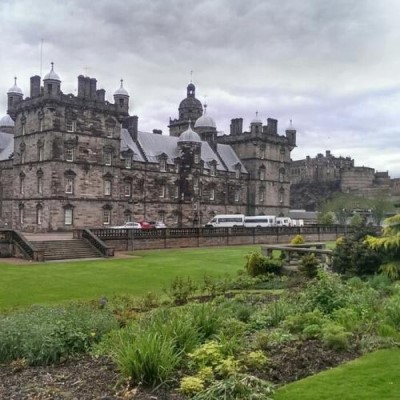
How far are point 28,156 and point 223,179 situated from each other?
29.7 m

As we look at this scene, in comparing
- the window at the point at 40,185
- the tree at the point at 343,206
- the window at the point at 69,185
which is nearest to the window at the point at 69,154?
the window at the point at 69,185

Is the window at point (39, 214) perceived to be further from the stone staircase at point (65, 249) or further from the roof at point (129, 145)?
the stone staircase at point (65, 249)

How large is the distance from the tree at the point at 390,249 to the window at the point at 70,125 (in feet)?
144

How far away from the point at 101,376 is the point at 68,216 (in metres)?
51.3

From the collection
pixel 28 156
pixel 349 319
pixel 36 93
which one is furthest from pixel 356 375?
pixel 36 93

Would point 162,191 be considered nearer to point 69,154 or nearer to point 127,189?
point 127,189

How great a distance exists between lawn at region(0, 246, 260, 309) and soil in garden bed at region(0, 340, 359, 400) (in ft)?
27.5

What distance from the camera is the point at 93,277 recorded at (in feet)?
76.9

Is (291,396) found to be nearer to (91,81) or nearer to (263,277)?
(263,277)

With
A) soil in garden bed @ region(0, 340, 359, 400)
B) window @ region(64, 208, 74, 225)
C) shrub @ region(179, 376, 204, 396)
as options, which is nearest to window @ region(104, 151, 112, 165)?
window @ region(64, 208, 74, 225)

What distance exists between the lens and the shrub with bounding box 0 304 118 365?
8.29 meters

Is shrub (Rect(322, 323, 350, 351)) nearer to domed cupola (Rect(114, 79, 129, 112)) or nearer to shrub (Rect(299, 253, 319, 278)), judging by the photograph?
shrub (Rect(299, 253, 319, 278))

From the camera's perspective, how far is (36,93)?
6366 centimetres

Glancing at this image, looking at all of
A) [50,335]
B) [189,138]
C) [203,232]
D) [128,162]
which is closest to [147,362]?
[50,335]
